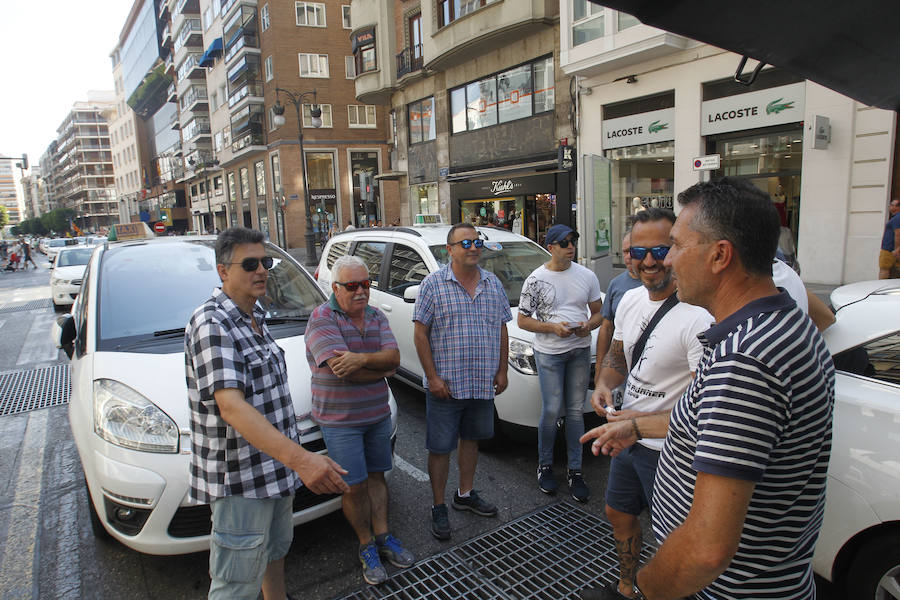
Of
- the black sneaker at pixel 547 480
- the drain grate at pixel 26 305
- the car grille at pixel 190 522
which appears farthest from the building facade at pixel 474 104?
the car grille at pixel 190 522

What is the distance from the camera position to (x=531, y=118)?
18312 millimetres

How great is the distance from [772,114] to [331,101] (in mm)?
30907

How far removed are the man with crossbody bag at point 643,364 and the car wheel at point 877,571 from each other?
86cm

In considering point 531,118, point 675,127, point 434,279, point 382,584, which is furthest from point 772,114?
point 382,584

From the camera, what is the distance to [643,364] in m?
2.43

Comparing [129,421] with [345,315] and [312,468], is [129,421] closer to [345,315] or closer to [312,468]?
[345,315]

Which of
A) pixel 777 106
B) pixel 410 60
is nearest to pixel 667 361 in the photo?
pixel 777 106

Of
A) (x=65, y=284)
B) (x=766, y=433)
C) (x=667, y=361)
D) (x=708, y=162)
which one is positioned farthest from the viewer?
(x=65, y=284)

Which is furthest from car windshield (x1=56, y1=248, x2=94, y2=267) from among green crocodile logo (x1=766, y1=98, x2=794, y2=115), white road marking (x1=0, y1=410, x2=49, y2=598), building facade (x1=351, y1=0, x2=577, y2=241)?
green crocodile logo (x1=766, y1=98, x2=794, y2=115)

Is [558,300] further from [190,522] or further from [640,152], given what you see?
[640,152]

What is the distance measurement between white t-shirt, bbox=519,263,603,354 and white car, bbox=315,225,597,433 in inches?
13.4

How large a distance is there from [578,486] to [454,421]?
3.45ft

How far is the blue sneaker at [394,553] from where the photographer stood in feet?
9.90

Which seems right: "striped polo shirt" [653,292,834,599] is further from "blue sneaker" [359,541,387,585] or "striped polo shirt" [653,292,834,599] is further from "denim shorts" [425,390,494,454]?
"denim shorts" [425,390,494,454]
